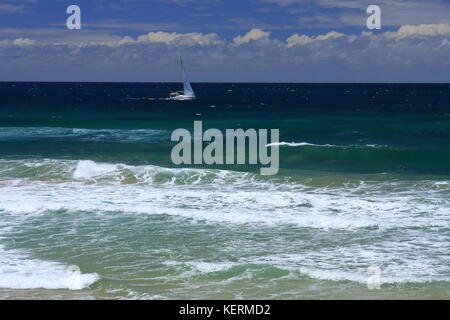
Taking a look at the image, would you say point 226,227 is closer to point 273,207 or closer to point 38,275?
point 273,207

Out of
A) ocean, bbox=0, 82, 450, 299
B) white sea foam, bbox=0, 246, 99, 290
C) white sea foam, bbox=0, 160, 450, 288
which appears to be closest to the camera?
white sea foam, bbox=0, 246, 99, 290

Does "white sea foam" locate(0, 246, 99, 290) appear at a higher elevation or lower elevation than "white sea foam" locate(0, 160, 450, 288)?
lower

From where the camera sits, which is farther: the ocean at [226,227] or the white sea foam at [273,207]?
the white sea foam at [273,207]

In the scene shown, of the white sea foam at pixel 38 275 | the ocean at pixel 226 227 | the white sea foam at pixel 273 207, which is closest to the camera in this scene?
the white sea foam at pixel 38 275

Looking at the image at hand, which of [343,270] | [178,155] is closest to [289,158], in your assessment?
[178,155]

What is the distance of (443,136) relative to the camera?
4750cm

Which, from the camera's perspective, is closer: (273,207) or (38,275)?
(38,275)

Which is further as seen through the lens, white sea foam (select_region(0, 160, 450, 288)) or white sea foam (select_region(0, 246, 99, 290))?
white sea foam (select_region(0, 160, 450, 288))

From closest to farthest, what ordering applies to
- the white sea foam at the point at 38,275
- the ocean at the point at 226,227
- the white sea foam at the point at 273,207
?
the white sea foam at the point at 38,275 → the ocean at the point at 226,227 → the white sea foam at the point at 273,207

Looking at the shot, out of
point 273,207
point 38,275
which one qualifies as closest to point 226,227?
point 273,207

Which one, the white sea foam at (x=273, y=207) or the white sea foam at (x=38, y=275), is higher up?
the white sea foam at (x=273, y=207)

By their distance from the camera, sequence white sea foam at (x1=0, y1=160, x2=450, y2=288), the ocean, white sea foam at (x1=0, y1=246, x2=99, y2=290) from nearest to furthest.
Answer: white sea foam at (x1=0, y1=246, x2=99, y2=290) < the ocean < white sea foam at (x1=0, y1=160, x2=450, y2=288)

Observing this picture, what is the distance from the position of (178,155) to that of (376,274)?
2460cm
